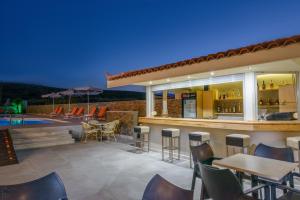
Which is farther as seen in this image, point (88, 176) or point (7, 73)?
point (7, 73)

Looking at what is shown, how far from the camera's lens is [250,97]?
5.34 m

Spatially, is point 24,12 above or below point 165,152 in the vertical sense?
above

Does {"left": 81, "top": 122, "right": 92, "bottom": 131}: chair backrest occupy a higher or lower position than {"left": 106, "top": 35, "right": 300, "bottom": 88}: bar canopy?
lower

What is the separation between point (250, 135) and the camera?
16.5 feet

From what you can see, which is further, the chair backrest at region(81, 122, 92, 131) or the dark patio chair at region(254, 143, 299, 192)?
the chair backrest at region(81, 122, 92, 131)

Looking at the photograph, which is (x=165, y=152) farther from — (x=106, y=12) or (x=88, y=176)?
(x=106, y=12)

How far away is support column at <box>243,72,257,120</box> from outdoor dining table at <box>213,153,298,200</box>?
8.76 feet

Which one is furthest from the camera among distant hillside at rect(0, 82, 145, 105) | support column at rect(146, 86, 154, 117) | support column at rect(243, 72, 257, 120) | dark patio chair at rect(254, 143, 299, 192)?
distant hillside at rect(0, 82, 145, 105)

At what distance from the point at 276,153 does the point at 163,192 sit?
2321mm

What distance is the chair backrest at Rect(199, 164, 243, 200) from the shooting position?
6.83 ft

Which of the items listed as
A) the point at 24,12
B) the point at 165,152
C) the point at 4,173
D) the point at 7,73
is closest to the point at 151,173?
the point at 165,152

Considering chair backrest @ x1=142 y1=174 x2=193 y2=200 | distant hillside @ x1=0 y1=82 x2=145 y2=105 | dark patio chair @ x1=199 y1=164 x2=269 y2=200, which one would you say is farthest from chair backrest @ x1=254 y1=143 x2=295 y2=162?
distant hillside @ x1=0 y1=82 x2=145 y2=105

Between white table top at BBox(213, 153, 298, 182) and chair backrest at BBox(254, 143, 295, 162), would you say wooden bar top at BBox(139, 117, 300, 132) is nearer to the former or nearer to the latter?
chair backrest at BBox(254, 143, 295, 162)

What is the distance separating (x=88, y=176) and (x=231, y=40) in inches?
850
